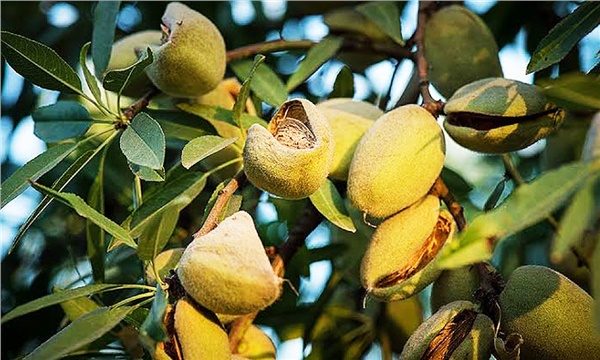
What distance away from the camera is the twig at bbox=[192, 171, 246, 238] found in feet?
3.41

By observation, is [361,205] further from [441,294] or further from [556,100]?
[556,100]

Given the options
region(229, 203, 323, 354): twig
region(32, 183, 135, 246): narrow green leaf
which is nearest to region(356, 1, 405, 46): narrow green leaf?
region(229, 203, 323, 354): twig

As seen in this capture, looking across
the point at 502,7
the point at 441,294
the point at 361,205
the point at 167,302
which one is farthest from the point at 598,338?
the point at 502,7

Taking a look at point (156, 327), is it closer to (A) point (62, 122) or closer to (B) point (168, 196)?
(B) point (168, 196)

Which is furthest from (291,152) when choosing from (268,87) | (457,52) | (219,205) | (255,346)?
(457,52)

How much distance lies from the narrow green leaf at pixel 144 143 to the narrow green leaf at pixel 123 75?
6 centimetres

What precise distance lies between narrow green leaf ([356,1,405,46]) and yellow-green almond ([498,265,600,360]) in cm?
62

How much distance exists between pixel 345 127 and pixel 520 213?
1.66 feet

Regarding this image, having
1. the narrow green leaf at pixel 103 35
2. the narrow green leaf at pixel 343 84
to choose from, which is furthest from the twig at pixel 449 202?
the narrow green leaf at pixel 103 35

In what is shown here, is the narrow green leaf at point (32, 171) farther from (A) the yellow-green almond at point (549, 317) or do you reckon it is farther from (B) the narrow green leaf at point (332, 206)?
(A) the yellow-green almond at point (549, 317)

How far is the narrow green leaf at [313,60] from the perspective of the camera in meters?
1.54

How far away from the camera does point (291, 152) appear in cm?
104

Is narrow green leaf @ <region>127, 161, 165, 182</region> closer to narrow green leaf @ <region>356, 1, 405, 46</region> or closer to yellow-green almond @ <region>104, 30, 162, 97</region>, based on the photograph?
yellow-green almond @ <region>104, 30, 162, 97</region>

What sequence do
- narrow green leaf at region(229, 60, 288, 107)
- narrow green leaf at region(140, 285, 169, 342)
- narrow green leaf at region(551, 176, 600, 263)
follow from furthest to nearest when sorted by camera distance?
narrow green leaf at region(229, 60, 288, 107)
narrow green leaf at region(140, 285, 169, 342)
narrow green leaf at region(551, 176, 600, 263)
